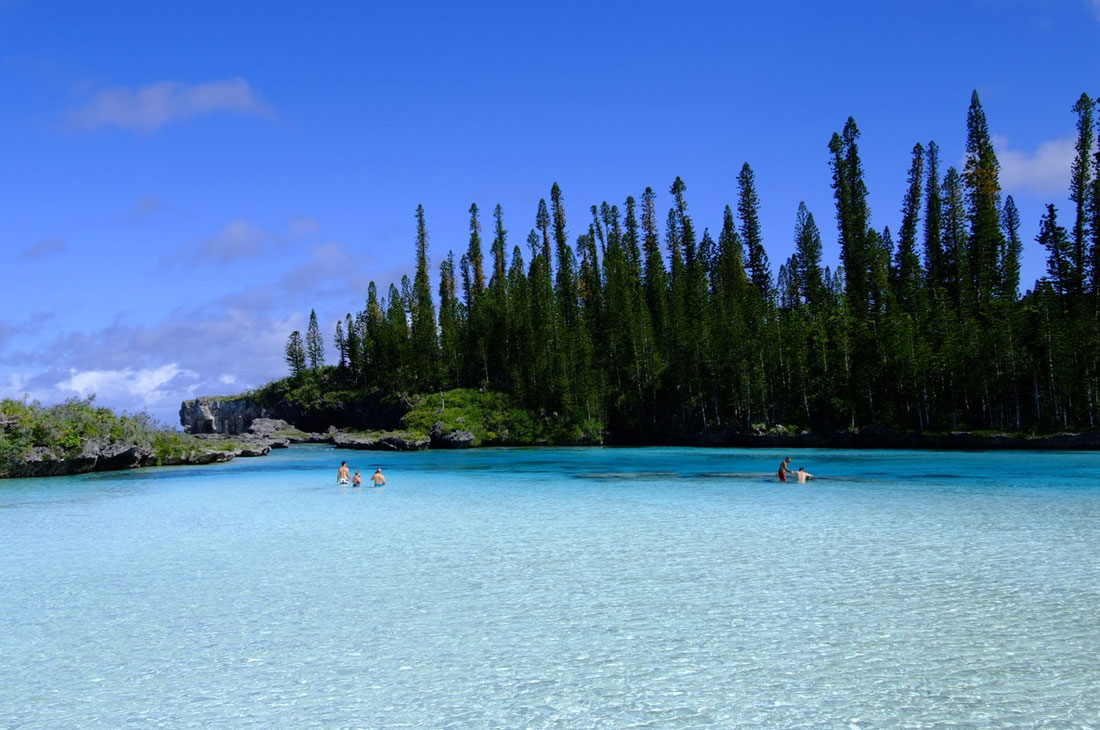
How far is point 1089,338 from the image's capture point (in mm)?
53625

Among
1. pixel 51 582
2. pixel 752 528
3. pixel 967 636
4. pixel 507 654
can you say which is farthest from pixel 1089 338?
pixel 51 582

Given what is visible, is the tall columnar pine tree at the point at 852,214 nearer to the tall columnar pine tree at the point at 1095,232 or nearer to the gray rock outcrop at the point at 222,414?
the tall columnar pine tree at the point at 1095,232

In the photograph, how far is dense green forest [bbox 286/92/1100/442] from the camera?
5812cm

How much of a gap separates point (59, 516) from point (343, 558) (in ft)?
50.6

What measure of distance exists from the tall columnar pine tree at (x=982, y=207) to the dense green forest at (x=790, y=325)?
19 cm

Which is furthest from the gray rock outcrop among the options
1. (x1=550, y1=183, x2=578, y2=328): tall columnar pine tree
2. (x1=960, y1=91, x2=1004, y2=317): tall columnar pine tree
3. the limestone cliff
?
(x1=960, y1=91, x2=1004, y2=317): tall columnar pine tree

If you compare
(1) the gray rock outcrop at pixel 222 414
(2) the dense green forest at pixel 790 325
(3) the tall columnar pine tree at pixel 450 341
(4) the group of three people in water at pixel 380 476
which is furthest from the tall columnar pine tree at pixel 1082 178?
(1) the gray rock outcrop at pixel 222 414

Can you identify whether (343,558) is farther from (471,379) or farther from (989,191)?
(471,379)

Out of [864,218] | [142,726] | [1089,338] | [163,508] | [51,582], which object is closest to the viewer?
[142,726]

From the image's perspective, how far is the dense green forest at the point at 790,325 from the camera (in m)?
58.1

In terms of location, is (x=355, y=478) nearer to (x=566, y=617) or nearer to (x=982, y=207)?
(x=566, y=617)

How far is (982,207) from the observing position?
237ft

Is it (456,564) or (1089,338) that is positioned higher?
(1089,338)

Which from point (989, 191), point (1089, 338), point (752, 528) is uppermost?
point (989, 191)
